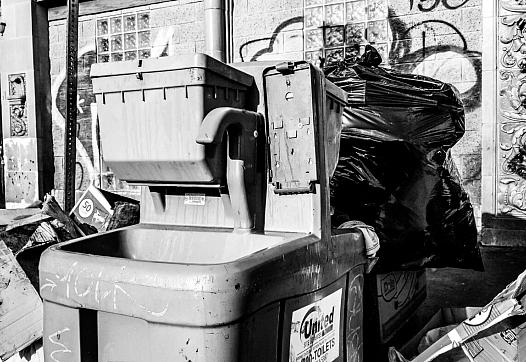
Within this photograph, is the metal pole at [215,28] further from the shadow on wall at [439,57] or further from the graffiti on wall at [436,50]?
the shadow on wall at [439,57]

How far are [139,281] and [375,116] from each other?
5.64 ft

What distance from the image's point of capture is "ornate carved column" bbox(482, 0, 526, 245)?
518 cm

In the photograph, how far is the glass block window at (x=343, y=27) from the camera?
6.05 meters

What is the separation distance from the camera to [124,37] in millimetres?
7832

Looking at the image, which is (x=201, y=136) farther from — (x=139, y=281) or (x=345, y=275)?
(x=345, y=275)

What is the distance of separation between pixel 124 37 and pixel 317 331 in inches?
273

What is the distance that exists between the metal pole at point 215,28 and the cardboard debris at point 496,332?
5.34 metres

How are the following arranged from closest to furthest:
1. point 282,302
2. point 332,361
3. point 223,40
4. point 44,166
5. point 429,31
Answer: point 282,302 < point 332,361 < point 429,31 < point 223,40 < point 44,166

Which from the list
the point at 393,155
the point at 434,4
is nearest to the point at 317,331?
the point at 393,155

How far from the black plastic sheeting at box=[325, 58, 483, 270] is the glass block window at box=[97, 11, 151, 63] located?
208 inches

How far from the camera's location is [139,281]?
4.91 ft

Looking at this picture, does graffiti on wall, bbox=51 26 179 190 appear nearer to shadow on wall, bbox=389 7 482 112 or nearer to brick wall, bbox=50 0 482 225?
brick wall, bbox=50 0 482 225

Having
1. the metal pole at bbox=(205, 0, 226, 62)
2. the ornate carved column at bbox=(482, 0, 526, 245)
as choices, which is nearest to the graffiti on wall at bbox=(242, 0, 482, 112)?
the ornate carved column at bbox=(482, 0, 526, 245)

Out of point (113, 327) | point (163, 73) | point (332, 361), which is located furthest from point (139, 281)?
point (332, 361)
